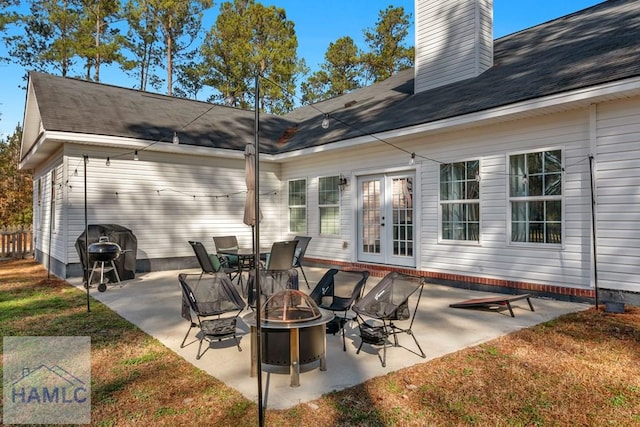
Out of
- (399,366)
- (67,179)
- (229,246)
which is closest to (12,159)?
(67,179)

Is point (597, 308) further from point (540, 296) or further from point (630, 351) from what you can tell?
point (630, 351)

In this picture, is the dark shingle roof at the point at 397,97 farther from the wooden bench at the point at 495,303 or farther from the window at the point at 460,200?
the wooden bench at the point at 495,303

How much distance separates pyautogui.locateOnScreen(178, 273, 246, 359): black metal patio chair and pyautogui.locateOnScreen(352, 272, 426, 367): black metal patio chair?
3.87ft

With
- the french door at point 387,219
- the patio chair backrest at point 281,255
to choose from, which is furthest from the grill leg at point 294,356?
the french door at point 387,219

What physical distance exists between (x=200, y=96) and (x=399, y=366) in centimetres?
2450

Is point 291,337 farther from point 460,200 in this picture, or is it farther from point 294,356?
point 460,200

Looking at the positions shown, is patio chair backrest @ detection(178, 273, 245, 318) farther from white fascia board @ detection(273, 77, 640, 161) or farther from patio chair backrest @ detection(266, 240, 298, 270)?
white fascia board @ detection(273, 77, 640, 161)

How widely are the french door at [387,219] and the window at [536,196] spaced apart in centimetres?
201

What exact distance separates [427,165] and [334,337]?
4398 millimetres

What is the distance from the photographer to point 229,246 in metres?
9.36

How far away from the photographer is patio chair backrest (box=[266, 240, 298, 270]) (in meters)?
6.52

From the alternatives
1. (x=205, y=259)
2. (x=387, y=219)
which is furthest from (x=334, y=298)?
(x=387, y=219)

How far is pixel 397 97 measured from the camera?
9961mm

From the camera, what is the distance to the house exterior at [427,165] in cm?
535
